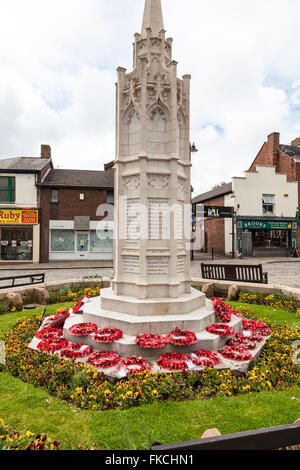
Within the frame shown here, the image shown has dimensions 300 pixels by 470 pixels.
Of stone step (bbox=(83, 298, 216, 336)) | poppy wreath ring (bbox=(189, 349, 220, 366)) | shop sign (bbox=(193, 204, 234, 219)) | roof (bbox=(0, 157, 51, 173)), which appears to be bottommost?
poppy wreath ring (bbox=(189, 349, 220, 366))

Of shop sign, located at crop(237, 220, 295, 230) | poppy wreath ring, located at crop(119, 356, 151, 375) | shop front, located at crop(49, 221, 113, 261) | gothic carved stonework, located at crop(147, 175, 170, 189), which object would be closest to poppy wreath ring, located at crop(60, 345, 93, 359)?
poppy wreath ring, located at crop(119, 356, 151, 375)

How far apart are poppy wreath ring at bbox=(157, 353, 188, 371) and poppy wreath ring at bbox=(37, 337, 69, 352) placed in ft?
6.76

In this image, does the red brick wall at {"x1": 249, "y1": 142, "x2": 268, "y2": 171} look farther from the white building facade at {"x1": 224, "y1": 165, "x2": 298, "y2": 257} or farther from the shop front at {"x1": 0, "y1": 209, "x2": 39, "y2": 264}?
the shop front at {"x1": 0, "y1": 209, "x2": 39, "y2": 264}

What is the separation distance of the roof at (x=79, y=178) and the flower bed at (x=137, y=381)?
72.9ft

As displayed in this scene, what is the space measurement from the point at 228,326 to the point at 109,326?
8.92 ft

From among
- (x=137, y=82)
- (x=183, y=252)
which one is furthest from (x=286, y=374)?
(x=137, y=82)

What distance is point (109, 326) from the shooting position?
20.2ft

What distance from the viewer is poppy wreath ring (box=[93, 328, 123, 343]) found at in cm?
534

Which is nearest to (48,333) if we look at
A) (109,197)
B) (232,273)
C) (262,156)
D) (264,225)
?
(232,273)

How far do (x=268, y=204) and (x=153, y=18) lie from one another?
27644mm

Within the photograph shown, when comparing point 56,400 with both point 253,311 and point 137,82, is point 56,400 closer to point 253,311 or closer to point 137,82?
point 253,311

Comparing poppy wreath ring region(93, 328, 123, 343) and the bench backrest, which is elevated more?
the bench backrest

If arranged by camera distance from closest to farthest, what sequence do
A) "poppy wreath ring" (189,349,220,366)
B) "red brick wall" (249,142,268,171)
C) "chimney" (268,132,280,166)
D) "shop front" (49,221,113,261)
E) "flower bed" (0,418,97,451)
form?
"flower bed" (0,418,97,451), "poppy wreath ring" (189,349,220,366), "shop front" (49,221,113,261), "chimney" (268,132,280,166), "red brick wall" (249,142,268,171)

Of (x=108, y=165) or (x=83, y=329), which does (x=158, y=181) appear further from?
(x=108, y=165)
